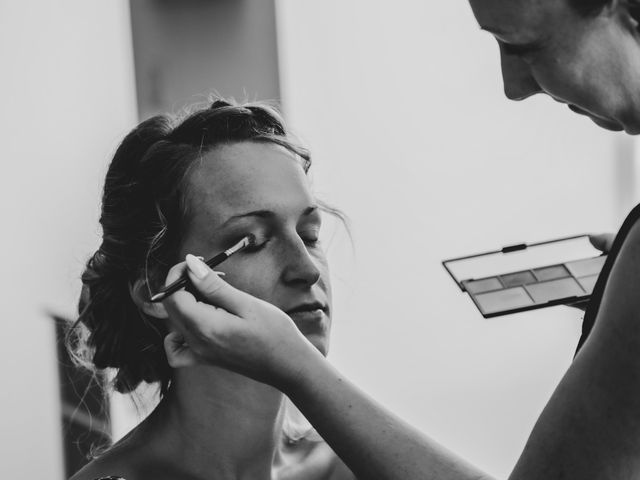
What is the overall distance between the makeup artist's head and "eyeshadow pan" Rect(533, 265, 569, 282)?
24 cm

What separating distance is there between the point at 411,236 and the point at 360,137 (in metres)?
0.21

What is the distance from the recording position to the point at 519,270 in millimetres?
993

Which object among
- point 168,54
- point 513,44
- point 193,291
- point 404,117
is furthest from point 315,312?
point 404,117

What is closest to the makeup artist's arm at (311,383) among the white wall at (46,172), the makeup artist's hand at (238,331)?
the makeup artist's hand at (238,331)

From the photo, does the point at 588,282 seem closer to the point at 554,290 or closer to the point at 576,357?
the point at 554,290

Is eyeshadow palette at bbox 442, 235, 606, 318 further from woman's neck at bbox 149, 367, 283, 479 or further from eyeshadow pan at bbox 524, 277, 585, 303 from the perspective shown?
woman's neck at bbox 149, 367, 283, 479

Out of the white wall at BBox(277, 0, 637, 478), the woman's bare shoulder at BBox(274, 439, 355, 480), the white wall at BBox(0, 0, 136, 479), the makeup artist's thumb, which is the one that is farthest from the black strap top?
the white wall at BBox(277, 0, 637, 478)

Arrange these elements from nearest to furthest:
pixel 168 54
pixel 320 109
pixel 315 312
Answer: pixel 315 312 < pixel 168 54 < pixel 320 109

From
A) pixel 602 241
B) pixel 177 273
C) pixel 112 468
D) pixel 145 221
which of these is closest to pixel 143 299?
pixel 145 221

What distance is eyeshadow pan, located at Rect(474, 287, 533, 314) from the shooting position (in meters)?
0.89

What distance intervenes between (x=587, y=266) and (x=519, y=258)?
0.10 m

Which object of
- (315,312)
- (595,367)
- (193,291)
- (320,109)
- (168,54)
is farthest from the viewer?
(320,109)

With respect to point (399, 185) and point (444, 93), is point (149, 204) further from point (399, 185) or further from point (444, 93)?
point (444, 93)

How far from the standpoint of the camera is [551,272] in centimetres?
97
